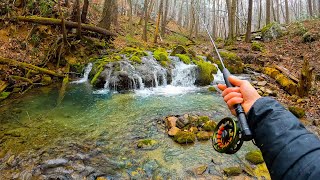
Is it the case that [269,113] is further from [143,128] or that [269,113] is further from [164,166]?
[143,128]

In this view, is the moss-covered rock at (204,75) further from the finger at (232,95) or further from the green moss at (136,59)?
the finger at (232,95)

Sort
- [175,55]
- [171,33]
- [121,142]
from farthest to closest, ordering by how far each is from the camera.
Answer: [171,33], [175,55], [121,142]

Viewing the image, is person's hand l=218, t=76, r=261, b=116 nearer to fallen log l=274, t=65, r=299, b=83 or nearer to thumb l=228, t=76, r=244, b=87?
thumb l=228, t=76, r=244, b=87

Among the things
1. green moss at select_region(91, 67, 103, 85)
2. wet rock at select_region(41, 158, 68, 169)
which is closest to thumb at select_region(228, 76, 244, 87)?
wet rock at select_region(41, 158, 68, 169)

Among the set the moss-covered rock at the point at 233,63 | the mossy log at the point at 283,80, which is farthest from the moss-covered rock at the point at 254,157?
the moss-covered rock at the point at 233,63

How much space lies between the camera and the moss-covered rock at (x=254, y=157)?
5445 mm

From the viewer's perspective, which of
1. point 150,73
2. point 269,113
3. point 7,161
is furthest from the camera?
point 150,73

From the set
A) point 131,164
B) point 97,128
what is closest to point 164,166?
point 131,164

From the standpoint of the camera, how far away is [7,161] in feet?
17.2

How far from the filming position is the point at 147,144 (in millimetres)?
6223

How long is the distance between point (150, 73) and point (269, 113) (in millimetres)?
11364

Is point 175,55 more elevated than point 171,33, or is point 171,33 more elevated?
point 171,33

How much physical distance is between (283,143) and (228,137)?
660mm

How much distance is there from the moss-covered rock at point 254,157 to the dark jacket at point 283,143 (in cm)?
448
